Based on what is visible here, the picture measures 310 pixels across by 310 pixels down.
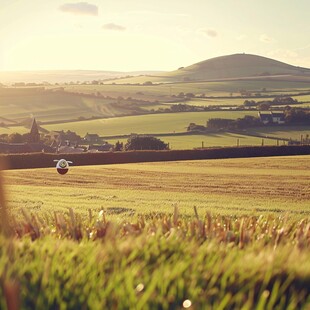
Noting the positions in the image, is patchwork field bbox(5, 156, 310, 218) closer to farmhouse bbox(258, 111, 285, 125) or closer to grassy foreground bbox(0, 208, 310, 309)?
grassy foreground bbox(0, 208, 310, 309)

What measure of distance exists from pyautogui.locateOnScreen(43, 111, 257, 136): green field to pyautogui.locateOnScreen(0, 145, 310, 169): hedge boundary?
33322 mm

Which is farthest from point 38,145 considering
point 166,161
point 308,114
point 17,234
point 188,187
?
point 17,234

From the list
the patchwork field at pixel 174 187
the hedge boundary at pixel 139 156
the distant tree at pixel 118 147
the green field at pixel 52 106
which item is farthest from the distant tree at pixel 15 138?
the green field at pixel 52 106

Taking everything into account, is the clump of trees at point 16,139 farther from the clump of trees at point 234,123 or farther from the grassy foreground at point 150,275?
the grassy foreground at point 150,275

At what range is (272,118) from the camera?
82.9m

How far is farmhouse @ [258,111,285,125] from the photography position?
81.2 metres

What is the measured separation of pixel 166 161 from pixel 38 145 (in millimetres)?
22811

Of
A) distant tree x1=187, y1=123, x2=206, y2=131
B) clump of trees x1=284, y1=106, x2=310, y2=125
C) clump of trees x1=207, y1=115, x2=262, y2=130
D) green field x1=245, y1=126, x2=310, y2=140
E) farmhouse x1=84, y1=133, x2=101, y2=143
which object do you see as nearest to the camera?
green field x1=245, y1=126, x2=310, y2=140

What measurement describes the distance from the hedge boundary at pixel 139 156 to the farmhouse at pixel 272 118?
33.7 meters

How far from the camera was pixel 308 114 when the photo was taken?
8281 centimetres

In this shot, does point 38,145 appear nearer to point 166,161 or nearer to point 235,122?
point 166,161

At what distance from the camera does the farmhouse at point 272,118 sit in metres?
81.2

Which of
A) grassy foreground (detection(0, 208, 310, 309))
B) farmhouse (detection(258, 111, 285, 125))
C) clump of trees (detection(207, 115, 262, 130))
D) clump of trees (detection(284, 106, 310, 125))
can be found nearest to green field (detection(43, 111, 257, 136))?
clump of trees (detection(207, 115, 262, 130))

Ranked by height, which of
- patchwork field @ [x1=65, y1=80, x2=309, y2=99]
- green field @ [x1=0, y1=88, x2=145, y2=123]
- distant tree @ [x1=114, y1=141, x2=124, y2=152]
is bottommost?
distant tree @ [x1=114, y1=141, x2=124, y2=152]
